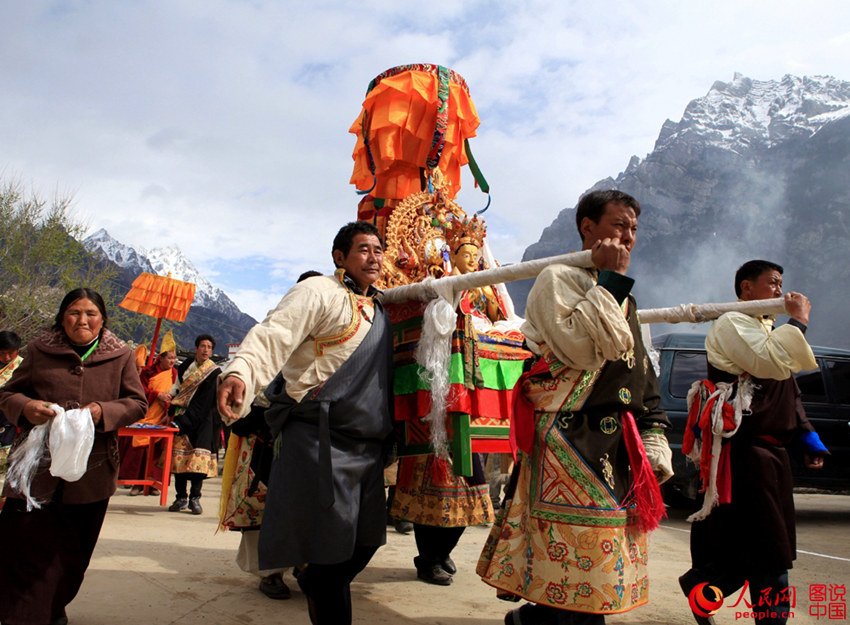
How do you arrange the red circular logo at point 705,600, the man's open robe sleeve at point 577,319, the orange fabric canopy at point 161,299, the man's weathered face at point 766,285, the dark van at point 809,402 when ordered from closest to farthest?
the man's open robe sleeve at point 577,319
the red circular logo at point 705,600
the man's weathered face at point 766,285
the dark van at point 809,402
the orange fabric canopy at point 161,299

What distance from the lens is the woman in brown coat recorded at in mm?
2541

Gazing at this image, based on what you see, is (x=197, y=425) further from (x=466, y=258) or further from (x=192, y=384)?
(x=466, y=258)

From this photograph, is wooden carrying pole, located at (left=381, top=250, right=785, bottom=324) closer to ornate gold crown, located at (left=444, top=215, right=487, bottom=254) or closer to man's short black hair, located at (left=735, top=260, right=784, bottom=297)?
man's short black hair, located at (left=735, top=260, right=784, bottom=297)

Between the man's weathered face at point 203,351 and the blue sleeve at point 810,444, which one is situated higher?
the man's weathered face at point 203,351

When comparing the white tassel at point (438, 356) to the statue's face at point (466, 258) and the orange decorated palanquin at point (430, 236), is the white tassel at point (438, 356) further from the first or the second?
the statue's face at point (466, 258)

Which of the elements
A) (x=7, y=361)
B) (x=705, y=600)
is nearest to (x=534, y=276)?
(x=705, y=600)

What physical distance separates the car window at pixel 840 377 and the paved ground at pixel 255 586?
2.05m

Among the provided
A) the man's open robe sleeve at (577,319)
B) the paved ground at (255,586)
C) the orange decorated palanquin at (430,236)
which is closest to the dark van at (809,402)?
the paved ground at (255,586)

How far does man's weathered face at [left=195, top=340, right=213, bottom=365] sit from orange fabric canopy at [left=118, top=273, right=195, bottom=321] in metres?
2.40

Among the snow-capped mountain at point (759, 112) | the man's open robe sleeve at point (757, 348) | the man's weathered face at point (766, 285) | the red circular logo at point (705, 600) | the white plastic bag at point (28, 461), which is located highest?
the snow-capped mountain at point (759, 112)

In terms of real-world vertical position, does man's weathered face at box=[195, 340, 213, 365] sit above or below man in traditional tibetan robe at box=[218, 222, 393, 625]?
above

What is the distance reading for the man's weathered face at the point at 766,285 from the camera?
9.92 feet

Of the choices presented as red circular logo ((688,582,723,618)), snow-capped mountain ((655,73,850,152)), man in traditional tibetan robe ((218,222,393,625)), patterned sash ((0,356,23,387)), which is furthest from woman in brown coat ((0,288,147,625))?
snow-capped mountain ((655,73,850,152))

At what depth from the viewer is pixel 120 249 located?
32438 mm
